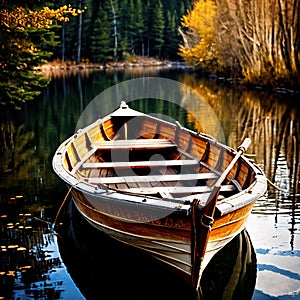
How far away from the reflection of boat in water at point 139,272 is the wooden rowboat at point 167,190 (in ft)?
1.30

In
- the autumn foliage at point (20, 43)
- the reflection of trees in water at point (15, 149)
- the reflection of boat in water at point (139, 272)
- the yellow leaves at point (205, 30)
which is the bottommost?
the reflection of boat in water at point (139, 272)

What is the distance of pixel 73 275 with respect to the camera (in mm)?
6863

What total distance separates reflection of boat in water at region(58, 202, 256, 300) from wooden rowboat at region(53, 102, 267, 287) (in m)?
0.40

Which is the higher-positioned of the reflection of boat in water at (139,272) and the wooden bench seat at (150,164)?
the wooden bench seat at (150,164)

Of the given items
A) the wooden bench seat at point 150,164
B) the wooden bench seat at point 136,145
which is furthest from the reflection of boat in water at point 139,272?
the wooden bench seat at point 136,145

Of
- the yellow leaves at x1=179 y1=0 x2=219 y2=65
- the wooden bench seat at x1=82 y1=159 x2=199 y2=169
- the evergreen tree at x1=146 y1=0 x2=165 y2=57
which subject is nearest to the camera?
the wooden bench seat at x1=82 y1=159 x2=199 y2=169

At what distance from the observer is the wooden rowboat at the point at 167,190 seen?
5684mm

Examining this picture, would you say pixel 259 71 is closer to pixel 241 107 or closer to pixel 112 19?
pixel 241 107

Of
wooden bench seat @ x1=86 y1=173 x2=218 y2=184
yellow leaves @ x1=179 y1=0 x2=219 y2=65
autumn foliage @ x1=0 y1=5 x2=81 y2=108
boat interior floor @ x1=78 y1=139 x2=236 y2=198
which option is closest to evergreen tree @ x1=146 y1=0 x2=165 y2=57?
yellow leaves @ x1=179 y1=0 x2=219 y2=65

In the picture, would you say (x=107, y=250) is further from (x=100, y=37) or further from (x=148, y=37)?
(x=148, y=37)

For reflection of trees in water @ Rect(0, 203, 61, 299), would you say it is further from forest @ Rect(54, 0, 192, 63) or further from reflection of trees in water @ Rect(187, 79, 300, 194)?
forest @ Rect(54, 0, 192, 63)

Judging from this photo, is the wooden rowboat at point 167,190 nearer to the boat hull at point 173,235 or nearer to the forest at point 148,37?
the boat hull at point 173,235

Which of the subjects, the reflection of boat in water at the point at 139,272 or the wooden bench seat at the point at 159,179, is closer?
the reflection of boat in water at the point at 139,272

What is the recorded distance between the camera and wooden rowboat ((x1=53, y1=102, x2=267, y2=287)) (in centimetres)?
568
